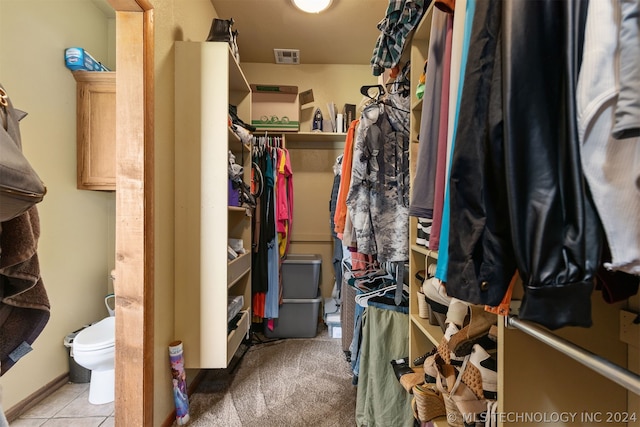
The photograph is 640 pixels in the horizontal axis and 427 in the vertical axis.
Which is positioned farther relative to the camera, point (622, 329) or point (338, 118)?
point (338, 118)

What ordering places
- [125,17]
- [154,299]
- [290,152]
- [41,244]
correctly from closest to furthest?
[125,17], [154,299], [41,244], [290,152]

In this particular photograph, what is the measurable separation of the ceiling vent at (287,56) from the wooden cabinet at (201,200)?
1265mm

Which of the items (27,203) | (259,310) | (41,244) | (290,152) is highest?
(290,152)

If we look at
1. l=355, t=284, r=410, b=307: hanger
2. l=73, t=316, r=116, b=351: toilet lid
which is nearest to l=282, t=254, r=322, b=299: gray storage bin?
l=355, t=284, r=410, b=307: hanger

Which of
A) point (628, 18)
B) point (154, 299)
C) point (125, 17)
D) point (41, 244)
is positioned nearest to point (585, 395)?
point (628, 18)

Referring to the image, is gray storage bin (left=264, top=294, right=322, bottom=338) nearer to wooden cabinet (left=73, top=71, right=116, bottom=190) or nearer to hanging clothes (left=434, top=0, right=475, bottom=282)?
wooden cabinet (left=73, top=71, right=116, bottom=190)

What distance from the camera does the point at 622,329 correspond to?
2.13 ft

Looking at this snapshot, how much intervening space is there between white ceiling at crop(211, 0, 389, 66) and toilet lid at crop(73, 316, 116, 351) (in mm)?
2269

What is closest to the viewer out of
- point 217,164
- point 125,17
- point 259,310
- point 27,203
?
point 27,203

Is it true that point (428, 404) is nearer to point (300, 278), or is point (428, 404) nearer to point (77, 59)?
point (300, 278)

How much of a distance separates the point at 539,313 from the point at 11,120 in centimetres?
125

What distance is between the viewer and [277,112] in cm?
254

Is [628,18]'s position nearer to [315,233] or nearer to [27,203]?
[27,203]

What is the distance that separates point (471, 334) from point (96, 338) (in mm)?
1955
